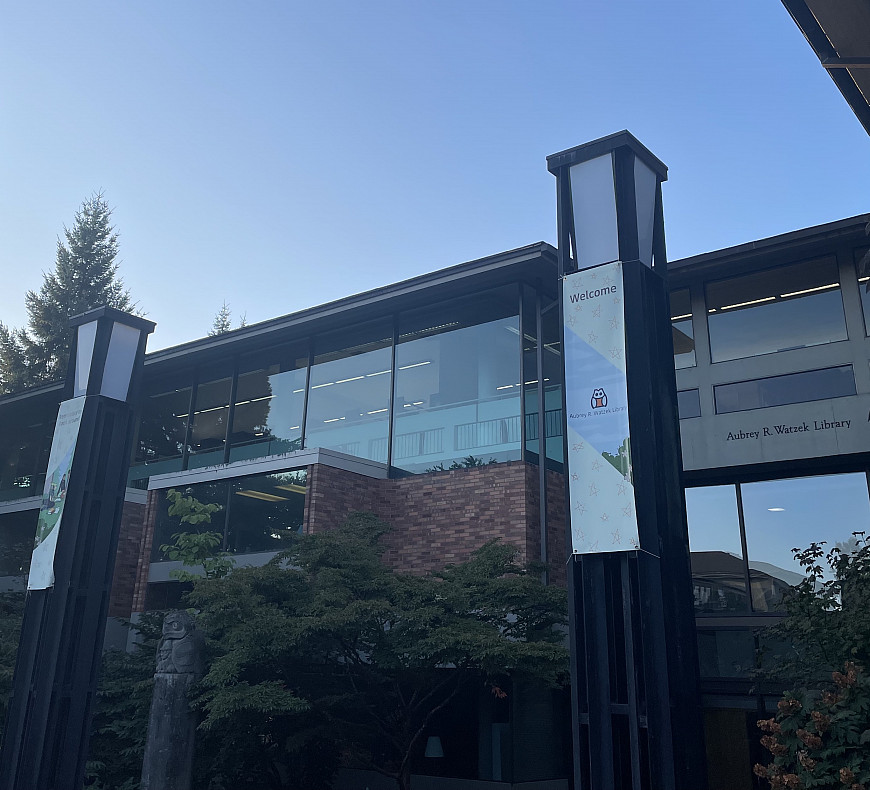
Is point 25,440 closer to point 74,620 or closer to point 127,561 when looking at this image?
point 127,561

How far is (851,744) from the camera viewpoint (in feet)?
28.1

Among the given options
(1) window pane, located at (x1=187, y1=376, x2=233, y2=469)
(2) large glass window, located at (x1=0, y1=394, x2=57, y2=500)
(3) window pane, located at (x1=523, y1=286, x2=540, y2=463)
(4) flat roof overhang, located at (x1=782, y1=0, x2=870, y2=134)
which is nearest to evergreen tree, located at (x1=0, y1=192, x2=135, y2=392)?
(2) large glass window, located at (x1=0, y1=394, x2=57, y2=500)

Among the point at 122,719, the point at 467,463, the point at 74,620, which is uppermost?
the point at 467,463

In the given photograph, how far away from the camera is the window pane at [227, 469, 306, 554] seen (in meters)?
18.5

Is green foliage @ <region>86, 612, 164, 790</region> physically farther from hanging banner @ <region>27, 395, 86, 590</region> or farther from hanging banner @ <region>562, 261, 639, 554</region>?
hanging banner @ <region>562, 261, 639, 554</region>

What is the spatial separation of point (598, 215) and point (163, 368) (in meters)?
16.9

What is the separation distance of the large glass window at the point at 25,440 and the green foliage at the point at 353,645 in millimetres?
17255

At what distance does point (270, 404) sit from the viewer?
72.5 ft

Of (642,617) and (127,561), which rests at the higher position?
(127,561)

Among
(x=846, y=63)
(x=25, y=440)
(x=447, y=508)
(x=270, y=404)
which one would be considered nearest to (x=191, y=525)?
(x=270, y=404)

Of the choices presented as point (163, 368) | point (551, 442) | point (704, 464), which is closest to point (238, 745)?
point (551, 442)

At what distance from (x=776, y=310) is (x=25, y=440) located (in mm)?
24163

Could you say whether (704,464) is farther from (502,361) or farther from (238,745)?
(238,745)

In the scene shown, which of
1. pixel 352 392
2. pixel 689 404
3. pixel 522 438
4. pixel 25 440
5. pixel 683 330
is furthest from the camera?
pixel 25 440
